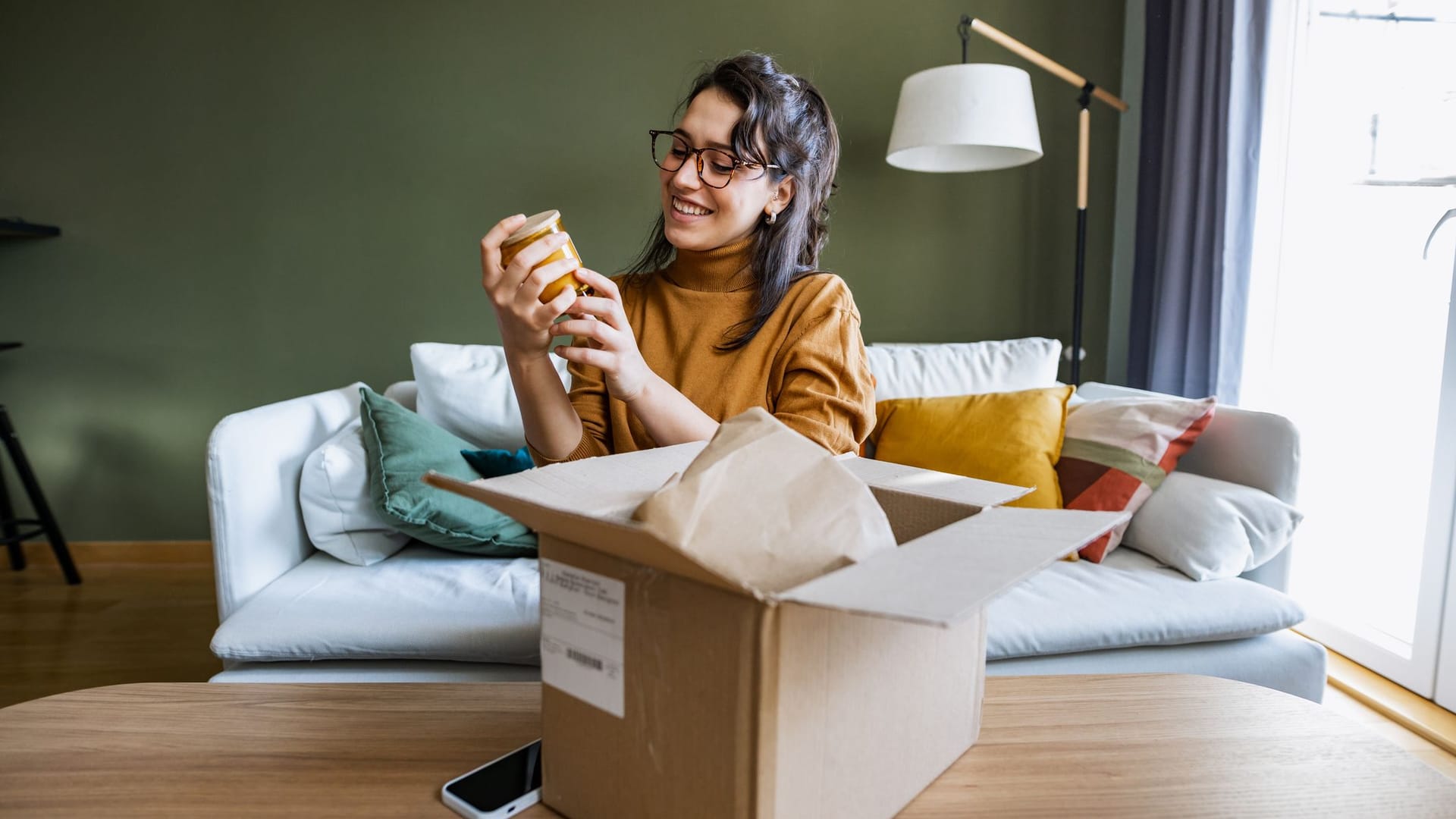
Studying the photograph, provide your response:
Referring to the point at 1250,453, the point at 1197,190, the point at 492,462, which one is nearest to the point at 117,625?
the point at 492,462

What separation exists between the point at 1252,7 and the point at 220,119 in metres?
3.00

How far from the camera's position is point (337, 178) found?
2.82m

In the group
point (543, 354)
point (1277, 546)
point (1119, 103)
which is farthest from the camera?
point (1119, 103)

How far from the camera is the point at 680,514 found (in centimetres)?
45

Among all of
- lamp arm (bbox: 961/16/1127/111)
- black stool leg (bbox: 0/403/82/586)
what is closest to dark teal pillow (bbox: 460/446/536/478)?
lamp arm (bbox: 961/16/1127/111)

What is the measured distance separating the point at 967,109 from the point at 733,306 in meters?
1.35

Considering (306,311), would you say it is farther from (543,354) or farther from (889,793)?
(889,793)

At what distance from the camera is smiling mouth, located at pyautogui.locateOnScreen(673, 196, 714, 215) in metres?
1.12

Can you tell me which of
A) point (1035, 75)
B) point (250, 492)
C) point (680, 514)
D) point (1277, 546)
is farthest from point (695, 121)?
point (1035, 75)

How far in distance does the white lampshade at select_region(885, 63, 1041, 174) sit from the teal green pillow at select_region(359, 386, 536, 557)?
140 centimetres

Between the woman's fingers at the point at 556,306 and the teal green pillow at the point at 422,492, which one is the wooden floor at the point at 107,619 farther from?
the woman's fingers at the point at 556,306

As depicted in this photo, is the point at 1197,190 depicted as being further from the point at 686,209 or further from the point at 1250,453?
the point at 686,209

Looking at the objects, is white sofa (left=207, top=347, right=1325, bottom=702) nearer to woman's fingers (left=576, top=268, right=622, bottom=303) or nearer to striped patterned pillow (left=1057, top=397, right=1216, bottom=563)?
striped patterned pillow (left=1057, top=397, right=1216, bottom=563)

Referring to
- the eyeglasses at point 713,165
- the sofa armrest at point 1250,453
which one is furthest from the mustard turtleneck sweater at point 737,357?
the sofa armrest at point 1250,453
